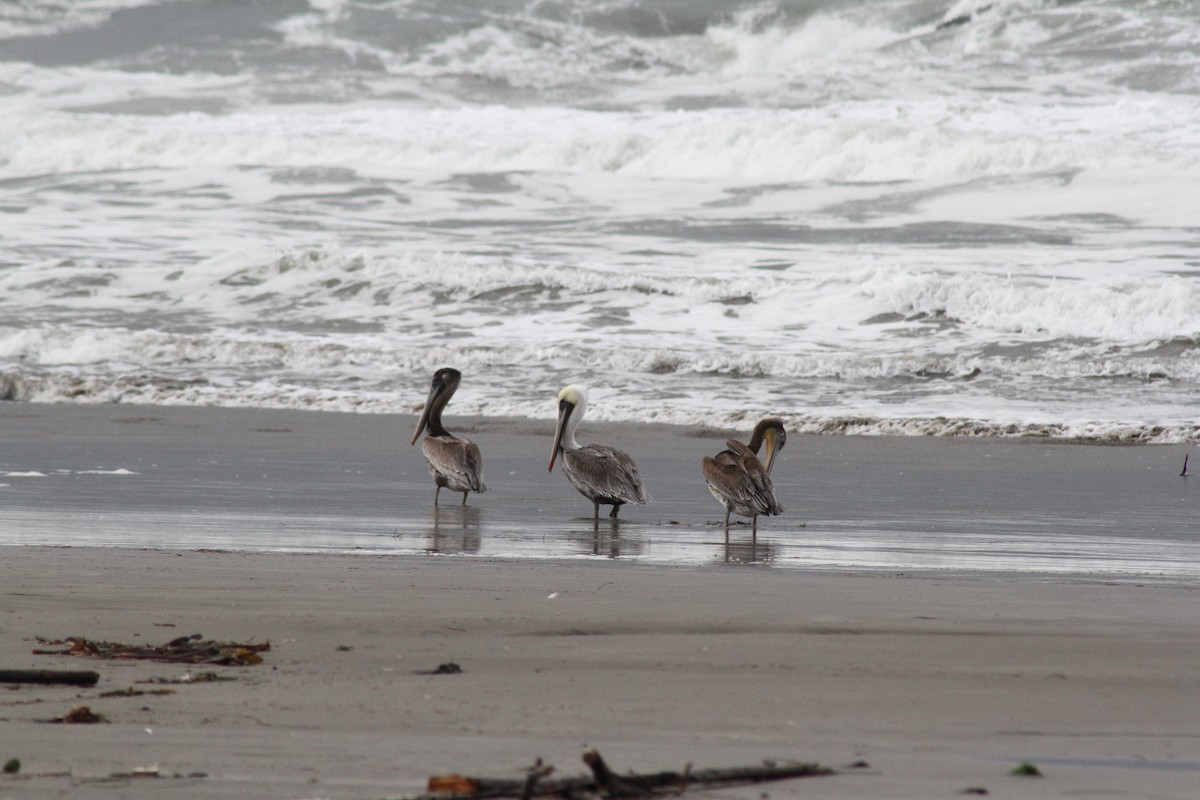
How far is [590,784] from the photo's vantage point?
260cm

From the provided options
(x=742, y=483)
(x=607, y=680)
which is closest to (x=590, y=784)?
(x=607, y=680)

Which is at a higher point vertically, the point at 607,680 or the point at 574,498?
the point at 607,680

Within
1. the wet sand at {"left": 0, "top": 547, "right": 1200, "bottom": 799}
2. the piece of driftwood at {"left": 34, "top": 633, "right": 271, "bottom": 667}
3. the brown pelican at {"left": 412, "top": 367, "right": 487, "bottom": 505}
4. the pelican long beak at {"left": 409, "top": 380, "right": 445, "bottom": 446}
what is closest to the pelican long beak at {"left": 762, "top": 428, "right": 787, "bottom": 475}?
the brown pelican at {"left": 412, "top": 367, "right": 487, "bottom": 505}

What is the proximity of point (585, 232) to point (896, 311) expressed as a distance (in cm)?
789

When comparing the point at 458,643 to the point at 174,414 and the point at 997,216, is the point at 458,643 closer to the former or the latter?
the point at 174,414

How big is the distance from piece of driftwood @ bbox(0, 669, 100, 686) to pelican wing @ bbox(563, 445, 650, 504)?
201 inches

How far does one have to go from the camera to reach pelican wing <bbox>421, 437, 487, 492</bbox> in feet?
29.9

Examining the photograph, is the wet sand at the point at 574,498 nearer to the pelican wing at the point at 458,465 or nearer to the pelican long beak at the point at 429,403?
the pelican wing at the point at 458,465

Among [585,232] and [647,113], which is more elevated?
[647,113]

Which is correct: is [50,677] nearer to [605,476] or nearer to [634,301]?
[605,476]

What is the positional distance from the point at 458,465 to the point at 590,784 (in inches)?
260

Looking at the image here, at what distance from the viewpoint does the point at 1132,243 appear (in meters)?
22.0

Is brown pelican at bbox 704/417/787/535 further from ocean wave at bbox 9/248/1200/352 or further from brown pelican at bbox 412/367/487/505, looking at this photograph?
ocean wave at bbox 9/248/1200/352

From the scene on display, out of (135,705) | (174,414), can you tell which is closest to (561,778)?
(135,705)
